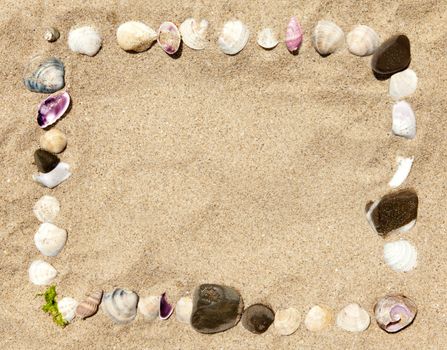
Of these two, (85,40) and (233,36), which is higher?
(233,36)

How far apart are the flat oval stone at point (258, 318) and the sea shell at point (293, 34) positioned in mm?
1379

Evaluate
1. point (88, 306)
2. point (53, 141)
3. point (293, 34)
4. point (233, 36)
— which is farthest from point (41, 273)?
point (293, 34)

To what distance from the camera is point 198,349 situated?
2828 millimetres

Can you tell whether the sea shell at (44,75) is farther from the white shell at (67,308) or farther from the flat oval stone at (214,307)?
the flat oval stone at (214,307)

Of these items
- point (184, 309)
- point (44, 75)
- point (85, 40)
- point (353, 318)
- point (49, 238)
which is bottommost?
point (184, 309)

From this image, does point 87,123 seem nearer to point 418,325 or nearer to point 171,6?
point 171,6

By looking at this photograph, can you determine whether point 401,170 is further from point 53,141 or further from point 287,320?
point 53,141

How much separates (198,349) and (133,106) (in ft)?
4.46

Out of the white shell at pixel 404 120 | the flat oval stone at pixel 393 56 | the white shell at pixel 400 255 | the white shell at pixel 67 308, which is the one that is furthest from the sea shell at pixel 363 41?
the white shell at pixel 67 308

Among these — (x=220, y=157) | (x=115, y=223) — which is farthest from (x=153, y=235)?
(x=220, y=157)

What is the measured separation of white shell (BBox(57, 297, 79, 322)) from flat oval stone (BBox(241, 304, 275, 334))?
0.93 metres

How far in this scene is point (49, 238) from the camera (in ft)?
9.20

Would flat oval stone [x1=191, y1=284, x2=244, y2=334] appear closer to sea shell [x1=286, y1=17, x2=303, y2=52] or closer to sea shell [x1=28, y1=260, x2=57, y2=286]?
sea shell [x1=28, y1=260, x2=57, y2=286]

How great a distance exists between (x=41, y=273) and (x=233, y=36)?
1.63 m
